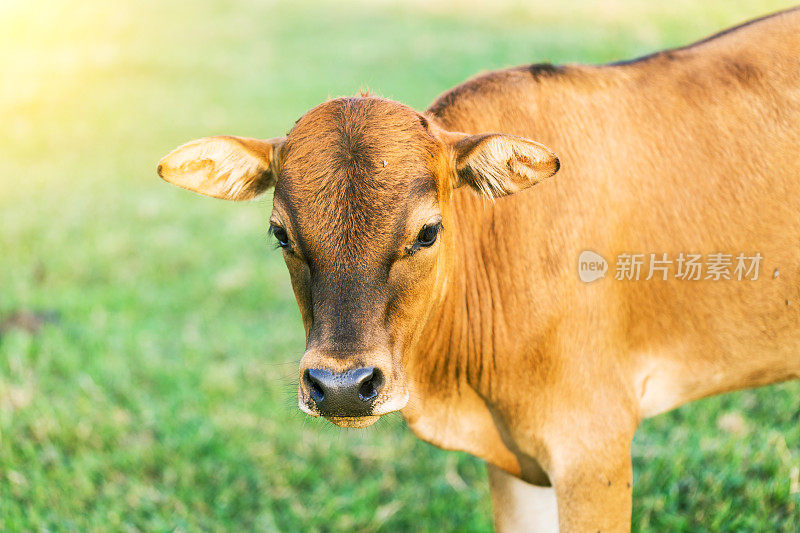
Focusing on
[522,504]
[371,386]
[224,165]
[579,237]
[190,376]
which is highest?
[224,165]

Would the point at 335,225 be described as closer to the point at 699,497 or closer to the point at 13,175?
the point at 699,497

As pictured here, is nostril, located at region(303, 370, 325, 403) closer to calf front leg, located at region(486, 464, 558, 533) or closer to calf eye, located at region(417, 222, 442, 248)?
calf eye, located at region(417, 222, 442, 248)

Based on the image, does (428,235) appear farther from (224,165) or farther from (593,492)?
(593,492)

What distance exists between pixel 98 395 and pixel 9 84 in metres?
8.79

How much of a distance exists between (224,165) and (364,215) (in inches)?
28.5

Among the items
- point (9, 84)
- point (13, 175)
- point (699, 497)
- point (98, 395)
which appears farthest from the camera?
point (9, 84)

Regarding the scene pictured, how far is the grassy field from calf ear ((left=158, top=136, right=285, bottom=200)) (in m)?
0.27

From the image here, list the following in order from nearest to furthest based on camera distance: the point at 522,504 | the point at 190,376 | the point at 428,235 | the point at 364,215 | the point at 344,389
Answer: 1. the point at 344,389
2. the point at 364,215
3. the point at 428,235
4. the point at 522,504
5. the point at 190,376

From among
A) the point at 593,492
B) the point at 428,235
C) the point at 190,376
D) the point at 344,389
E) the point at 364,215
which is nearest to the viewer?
the point at 344,389

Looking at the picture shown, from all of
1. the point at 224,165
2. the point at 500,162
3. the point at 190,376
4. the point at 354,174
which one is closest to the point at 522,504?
the point at 500,162

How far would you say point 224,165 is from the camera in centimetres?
302

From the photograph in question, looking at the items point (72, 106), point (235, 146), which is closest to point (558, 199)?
point (235, 146)

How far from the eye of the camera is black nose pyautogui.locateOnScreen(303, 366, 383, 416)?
244cm

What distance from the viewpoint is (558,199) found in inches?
120
